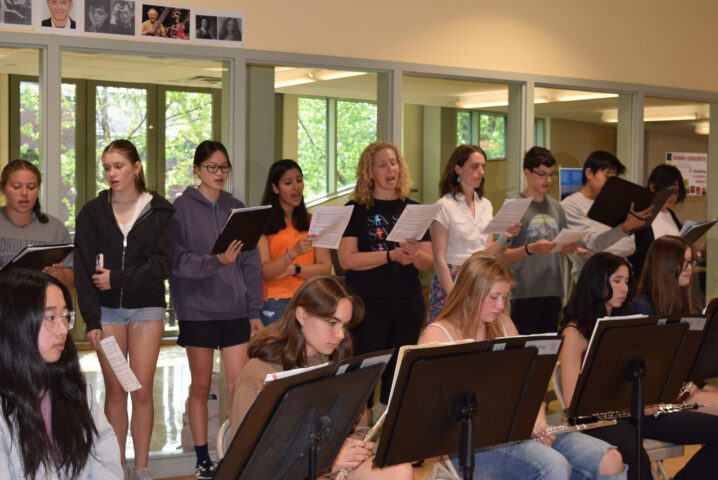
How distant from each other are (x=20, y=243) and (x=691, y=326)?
2.86 meters

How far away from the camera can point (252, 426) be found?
212 centimetres

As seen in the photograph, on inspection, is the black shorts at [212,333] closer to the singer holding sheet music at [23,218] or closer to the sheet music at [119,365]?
the sheet music at [119,365]

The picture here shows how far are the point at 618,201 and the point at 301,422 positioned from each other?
3.39 metres

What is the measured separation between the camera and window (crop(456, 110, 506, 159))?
5.56m

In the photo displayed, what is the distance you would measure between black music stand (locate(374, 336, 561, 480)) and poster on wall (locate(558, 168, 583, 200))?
3164 mm

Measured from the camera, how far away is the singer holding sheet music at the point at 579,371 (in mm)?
3576

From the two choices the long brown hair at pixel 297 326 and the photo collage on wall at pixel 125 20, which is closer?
the long brown hair at pixel 297 326

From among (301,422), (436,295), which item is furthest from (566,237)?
(301,422)

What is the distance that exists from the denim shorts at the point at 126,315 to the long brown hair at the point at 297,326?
130 centimetres

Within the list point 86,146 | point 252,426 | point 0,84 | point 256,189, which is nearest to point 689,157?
point 256,189

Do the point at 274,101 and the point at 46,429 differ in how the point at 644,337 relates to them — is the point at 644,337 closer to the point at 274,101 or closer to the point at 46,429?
the point at 46,429

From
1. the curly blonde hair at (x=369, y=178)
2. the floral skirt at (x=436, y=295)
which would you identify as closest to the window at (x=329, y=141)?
the curly blonde hair at (x=369, y=178)

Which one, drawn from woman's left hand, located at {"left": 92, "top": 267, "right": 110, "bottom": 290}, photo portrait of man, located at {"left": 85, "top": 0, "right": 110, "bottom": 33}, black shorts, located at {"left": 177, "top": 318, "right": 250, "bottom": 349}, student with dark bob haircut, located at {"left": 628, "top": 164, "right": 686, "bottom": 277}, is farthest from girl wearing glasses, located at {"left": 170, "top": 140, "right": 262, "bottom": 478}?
student with dark bob haircut, located at {"left": 628, "top": 164, "right": 686, "bottom": 277}

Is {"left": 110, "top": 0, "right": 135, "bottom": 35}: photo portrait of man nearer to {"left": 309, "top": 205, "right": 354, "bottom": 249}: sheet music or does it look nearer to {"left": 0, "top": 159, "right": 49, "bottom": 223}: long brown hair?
{"left": 0, "top": 159, "right": 49, "bottom": 223}: long brown hair
